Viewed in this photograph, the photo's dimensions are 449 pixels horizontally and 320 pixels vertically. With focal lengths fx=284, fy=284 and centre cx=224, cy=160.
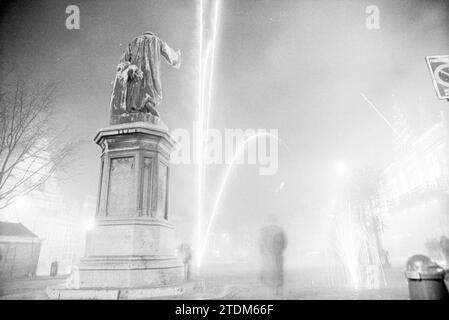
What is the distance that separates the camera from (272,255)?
694 cm

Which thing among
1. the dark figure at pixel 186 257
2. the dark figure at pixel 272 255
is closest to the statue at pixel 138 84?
the dark figure at pixel 272 255

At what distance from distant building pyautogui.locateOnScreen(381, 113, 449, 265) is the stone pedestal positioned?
75.1 ft

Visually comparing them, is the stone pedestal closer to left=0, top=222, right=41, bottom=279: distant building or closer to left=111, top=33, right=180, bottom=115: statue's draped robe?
left=111, top=33, right=180, bottom=115: statue's draped robe

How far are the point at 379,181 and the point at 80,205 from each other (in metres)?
71.2

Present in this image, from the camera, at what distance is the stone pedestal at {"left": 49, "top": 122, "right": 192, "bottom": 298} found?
5.80 meters

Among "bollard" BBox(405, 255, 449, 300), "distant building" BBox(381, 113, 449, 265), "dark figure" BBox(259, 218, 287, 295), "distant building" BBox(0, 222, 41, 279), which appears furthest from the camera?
"distant building" BBox(381, 113, 449, 265)

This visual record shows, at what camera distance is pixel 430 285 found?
4426mm

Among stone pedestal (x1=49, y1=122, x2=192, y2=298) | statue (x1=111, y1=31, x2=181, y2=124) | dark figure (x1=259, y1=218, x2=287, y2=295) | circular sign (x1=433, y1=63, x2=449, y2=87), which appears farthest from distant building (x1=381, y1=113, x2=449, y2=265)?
statue (x1=111, y1=31, x2=181, y2=124)

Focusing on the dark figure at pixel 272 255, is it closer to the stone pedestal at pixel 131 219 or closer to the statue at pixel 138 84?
the stone pedestal at pixel 131 219

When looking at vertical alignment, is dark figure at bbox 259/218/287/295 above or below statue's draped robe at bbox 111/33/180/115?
below

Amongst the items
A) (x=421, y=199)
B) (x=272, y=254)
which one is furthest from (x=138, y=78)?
(x=421, y=199)

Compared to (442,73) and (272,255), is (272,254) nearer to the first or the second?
(272,255)

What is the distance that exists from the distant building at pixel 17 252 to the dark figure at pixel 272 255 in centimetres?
1626

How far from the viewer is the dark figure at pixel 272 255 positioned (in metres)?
6.69
